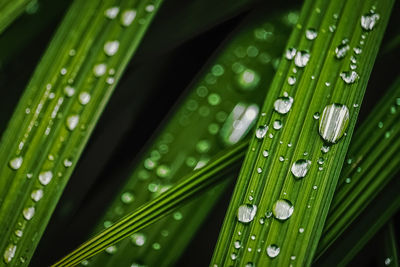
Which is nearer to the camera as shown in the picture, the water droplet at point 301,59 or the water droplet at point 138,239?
the water droplet at point 301,59

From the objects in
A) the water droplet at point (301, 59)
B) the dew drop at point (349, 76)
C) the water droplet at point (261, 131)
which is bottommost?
the water droplet at point (261, 131)

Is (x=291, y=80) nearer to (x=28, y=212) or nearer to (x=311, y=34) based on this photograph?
(x=311, y=34)

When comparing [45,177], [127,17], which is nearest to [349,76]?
[127,17]

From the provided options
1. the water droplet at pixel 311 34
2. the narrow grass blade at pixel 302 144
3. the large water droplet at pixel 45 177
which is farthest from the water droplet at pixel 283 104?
the large water droplet at pixel 45 177

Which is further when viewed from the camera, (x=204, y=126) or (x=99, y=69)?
(x=204, y=126)

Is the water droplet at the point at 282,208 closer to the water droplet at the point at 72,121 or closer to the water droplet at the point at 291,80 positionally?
the water droplet at the point at 291,80

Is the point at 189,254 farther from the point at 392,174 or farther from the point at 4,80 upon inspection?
the point at 4,80
